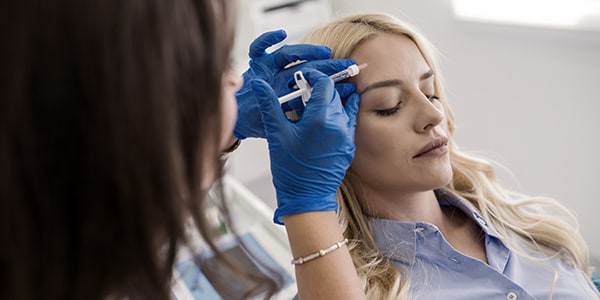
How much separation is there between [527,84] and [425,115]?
127cm

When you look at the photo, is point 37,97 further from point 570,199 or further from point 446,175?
point 570,199

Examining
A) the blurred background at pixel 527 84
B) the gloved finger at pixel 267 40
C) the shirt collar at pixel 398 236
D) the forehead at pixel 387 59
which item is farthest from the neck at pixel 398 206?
the blurred background at pixel 527 84

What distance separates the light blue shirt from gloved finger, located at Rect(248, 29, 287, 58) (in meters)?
0.49

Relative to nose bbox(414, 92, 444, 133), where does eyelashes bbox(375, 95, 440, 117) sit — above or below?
above

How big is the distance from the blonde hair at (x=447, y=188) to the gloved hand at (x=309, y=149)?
0.68 feet

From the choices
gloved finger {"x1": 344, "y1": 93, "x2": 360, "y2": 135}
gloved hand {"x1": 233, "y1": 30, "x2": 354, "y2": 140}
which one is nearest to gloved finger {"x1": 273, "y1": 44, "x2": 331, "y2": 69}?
gloved hand {"x1": 233, "y1": 30, "x2": 354, "y2": 140}

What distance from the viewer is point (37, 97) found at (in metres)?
0.44

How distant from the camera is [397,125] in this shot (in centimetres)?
112

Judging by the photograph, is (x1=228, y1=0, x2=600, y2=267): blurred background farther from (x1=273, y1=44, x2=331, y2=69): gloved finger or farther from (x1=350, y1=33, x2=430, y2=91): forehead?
(x1=273, y1=44, x2=331, y2=69): gloved finger

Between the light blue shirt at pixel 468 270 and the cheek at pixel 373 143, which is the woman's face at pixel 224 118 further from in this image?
the light blue shirt at pixel 468 270

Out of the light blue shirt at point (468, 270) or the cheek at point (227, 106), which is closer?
the cheek at point (227, 106)

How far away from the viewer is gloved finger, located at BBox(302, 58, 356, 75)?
1.06 metres

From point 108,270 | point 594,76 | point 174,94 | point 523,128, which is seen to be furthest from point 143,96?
point 523,128

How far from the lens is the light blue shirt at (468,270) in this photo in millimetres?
1043
